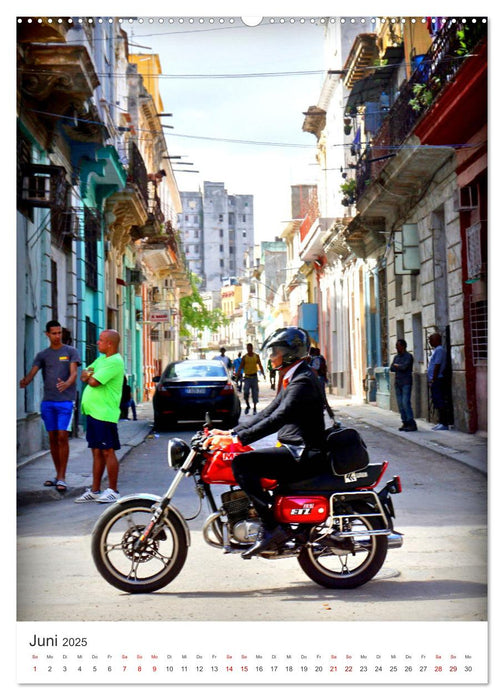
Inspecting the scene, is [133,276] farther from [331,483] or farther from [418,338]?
[331,483]

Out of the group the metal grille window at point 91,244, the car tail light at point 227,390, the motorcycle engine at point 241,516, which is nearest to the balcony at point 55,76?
the metal grille window at point 91,244

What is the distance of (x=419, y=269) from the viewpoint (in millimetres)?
5828

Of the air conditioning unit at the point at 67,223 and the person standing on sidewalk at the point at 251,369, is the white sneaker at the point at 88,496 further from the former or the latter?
the person standing on sidewalk at the point at 251,369

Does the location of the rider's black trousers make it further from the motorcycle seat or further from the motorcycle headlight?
the motorcycle headlight

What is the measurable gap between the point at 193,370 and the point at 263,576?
4280 mm

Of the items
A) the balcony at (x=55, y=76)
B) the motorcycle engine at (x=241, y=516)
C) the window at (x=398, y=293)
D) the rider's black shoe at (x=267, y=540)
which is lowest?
the rider's black shoe at (x=267, y=540)

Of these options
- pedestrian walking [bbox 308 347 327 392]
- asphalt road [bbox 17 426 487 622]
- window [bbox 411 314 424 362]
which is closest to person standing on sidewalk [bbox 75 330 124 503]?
asphalt road [bbox 17 426 487 622]

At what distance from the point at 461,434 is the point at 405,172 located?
8.84ft

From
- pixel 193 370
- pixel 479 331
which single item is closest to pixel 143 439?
pixel 193 370

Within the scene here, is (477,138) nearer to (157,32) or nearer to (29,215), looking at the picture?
(157,32)

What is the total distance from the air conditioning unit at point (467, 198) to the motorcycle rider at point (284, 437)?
3.23 ft

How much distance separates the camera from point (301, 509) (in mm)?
4461
